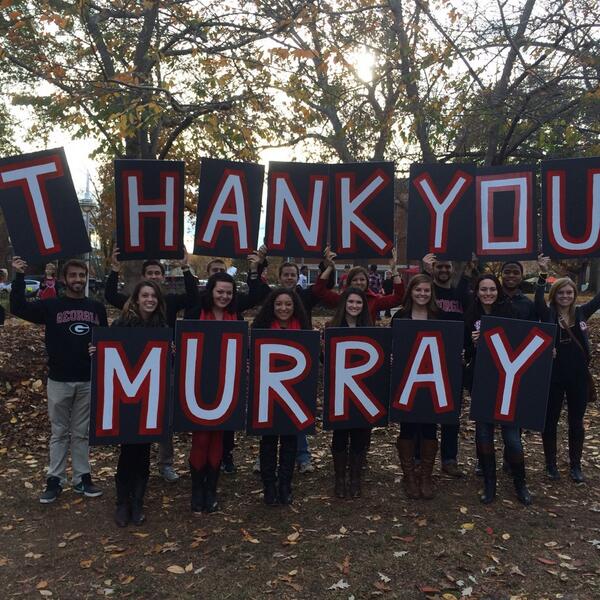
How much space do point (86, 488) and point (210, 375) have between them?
1.79m

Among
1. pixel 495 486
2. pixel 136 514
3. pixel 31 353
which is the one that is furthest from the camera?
pixel 31 353

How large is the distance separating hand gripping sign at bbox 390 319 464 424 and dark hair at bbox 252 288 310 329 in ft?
2.66

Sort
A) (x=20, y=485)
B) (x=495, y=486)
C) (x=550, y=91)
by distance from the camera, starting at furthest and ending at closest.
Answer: (x=550, y=91) → (x=20, y=485) → (x=495, y=486)

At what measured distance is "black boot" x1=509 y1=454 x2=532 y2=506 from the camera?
4.94 metres

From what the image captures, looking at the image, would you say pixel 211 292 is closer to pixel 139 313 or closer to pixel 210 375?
pixel 139 313

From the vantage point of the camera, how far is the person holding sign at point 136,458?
4.58m

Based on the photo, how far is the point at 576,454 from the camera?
559 centimetres

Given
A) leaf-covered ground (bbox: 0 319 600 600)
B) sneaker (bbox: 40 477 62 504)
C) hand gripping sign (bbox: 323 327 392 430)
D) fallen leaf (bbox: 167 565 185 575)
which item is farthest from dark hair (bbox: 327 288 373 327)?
sneaker (bbox: 40 477 62 504)

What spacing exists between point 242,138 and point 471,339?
431 centimetres

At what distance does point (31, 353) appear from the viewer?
28.9 feet

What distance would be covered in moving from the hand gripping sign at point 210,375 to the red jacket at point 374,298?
3.97 ft

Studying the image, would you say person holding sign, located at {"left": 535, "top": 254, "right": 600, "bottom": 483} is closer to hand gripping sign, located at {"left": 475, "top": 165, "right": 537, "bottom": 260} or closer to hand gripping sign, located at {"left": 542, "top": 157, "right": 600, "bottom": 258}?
hand gripping sign, located at {"left": 542, "top": 157, "right": 600, "bottom": 258}

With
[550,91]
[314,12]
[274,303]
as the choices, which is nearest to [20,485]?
[274,303]

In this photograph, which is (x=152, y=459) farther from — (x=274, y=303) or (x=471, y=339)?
(x=471, y=339)
